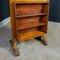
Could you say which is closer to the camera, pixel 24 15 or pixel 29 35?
pixel 24 15

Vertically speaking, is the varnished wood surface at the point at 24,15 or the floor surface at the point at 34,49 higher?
the varnished wood surface at the point at 24,15

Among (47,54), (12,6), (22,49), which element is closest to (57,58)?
(47,54)

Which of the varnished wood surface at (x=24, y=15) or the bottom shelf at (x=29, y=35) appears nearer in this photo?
the varnished wood surface at (x=24, y=15)

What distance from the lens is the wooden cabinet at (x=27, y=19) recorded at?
1934 millimetres

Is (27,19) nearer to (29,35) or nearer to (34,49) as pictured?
(29,35)

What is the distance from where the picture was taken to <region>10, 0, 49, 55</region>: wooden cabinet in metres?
1.93

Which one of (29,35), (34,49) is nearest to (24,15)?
(29,35)

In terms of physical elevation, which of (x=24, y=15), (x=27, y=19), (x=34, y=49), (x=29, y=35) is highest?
(x=24, y=15)

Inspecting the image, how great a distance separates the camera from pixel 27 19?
7.15 ft

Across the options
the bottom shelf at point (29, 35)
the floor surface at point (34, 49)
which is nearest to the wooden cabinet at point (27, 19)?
the bottom shelf at point (29, 35)

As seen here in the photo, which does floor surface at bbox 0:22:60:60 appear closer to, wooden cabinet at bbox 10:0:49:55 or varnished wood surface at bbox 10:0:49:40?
wooden cabinet at bbox 10:0:49:55

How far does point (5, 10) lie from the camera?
3172 millimetres

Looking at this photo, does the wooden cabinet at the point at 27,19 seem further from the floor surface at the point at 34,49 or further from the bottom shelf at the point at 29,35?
the floor surface at the point at 34,49

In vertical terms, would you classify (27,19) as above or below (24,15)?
below
